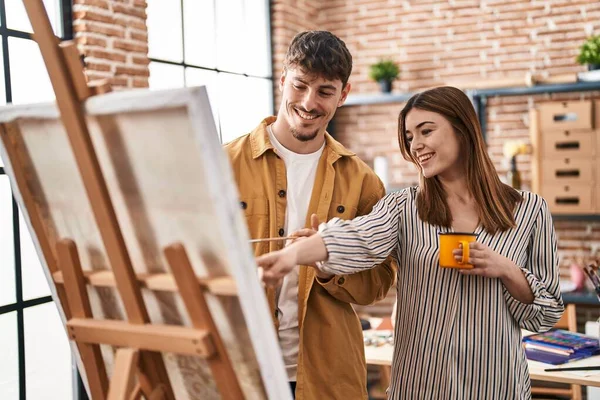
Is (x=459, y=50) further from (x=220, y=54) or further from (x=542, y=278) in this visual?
(x=542, y=278)

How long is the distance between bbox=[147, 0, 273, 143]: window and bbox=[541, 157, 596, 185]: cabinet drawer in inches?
80.8

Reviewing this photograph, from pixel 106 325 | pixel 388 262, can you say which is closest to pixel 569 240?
pixel 388 262

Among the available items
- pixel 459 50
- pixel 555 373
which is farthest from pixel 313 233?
pixel 459 50

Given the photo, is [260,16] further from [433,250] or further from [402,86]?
[433,250]

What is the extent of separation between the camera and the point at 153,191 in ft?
3.83

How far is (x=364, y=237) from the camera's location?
1.72 meters

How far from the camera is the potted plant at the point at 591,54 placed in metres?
4.47

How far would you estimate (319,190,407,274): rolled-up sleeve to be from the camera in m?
1.64

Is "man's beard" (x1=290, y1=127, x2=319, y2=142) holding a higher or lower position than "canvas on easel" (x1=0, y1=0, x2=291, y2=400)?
higher

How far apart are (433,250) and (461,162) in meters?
0.25

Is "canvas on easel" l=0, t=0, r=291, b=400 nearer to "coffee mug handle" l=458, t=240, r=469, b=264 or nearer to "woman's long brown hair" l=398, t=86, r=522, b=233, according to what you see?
"coffee mug handle" l=458, t=240, r=469, b=264

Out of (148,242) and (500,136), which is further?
(500,136)

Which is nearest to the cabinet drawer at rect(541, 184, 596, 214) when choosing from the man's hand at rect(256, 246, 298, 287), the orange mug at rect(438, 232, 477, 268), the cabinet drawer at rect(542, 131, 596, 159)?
the cabinet drawer at rect(542, 131, 596, 159)

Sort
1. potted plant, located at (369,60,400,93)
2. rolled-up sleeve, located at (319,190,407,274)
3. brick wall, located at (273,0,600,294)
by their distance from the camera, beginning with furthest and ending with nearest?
potted plant, located at (369,60,400,93), brick wall, located at (273,0,600,294), rolled-up sleeve, located at (319,190,407,274)
